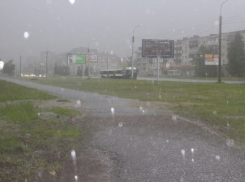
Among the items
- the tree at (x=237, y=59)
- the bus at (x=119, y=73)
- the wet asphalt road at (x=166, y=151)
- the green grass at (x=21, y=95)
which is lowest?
the wet asphalt road at (x=166, y=151)

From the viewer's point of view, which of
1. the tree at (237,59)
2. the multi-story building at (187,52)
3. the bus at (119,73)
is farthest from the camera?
the multi-story building at (187,52)

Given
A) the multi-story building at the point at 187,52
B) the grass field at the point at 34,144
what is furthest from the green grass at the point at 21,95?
the multi-story building at the point at 187,52

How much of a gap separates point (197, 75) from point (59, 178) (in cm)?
7885

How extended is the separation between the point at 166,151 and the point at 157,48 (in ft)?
132

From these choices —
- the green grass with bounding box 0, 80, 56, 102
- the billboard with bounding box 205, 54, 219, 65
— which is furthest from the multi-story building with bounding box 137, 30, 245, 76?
the green grass with bounding box 0, 80, 56, 102

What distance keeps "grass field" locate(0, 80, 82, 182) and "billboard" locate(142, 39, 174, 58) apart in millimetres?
35314

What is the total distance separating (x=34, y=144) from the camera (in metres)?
7.22

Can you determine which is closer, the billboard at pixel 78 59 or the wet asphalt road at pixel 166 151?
the wet asphalt road at pixel 166 151

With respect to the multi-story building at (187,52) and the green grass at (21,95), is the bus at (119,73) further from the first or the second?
the green grass at (21,95)

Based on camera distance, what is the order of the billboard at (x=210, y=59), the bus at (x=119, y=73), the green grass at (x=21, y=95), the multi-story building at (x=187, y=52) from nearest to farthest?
the green grass at (x=21, y=95)
the billboard at (x=210, y=59)
the bus at (x=119, y=73)
the multi-story building at (x=187, y=52)

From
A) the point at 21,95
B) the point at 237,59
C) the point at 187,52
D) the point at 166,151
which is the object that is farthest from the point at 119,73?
the point at 166,151

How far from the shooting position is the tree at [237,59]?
219 feet

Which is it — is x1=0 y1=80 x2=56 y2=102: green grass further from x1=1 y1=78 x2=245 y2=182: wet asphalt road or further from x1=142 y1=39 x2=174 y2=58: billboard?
x1=142 y1=39 x2=174 y2=58: billboard

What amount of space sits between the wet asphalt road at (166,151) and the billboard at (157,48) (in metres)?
35.6
